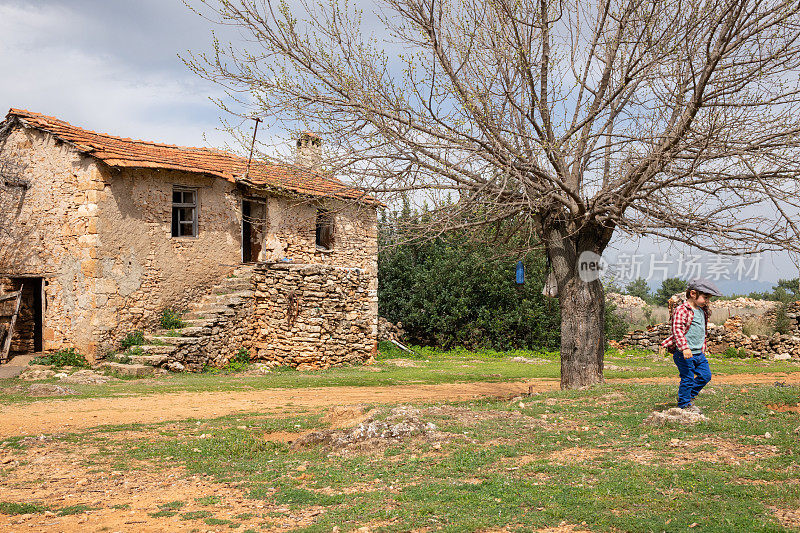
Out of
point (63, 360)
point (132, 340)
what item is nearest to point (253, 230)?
point (132, 340)

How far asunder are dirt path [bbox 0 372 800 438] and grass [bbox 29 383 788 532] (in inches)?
41.0

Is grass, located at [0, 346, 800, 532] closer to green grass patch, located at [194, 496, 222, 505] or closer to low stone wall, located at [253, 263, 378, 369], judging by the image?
green grass patch, located at [194, 496, 222, 505]

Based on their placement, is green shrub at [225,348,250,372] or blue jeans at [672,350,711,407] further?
green shrub at [225,348,250,372]

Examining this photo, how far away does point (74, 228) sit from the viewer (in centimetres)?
1672

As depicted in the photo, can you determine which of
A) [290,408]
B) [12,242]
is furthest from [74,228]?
[290,408]

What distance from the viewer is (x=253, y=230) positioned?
21188 millimetres

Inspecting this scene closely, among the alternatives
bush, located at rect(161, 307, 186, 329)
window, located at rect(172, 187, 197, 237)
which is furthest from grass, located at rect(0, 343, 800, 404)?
window, located at rect(172, 187, 197, 237)

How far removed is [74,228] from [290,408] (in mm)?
9245

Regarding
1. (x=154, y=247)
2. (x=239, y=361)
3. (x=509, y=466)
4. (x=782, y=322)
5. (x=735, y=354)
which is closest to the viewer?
→ (x=509, y=466)

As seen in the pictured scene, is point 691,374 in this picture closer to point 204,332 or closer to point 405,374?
point 405,374

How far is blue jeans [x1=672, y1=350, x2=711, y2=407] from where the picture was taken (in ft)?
25.5

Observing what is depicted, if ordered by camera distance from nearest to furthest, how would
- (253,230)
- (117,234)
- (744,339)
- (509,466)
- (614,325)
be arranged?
(509,466)
(117,234)
(253,230)
(744,339)
(614,325)

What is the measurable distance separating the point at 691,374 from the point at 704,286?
3.57ft

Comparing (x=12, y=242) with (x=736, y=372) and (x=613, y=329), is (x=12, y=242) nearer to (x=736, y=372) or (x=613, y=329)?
(x=736, y=372)
